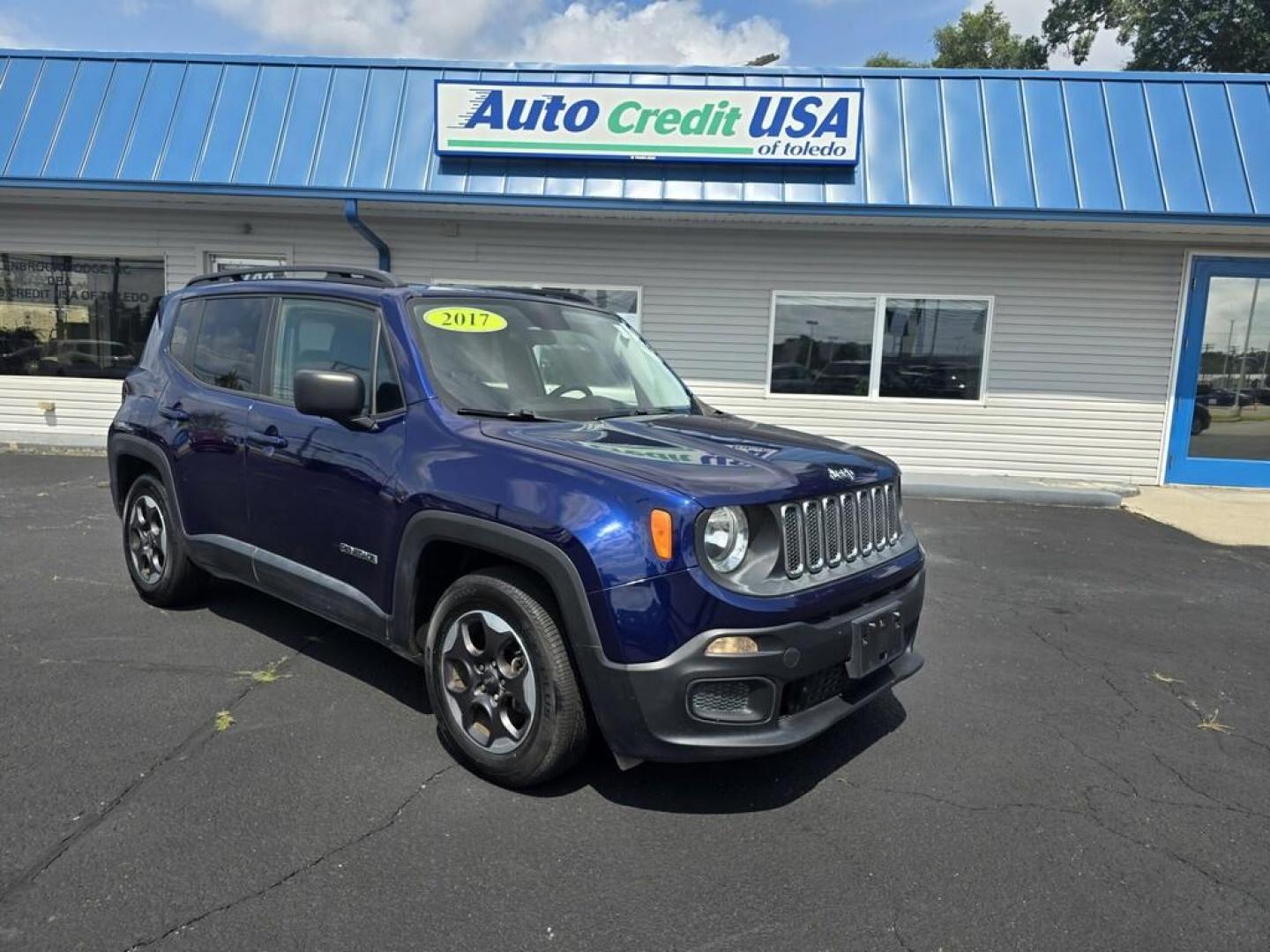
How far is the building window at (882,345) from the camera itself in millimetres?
10320

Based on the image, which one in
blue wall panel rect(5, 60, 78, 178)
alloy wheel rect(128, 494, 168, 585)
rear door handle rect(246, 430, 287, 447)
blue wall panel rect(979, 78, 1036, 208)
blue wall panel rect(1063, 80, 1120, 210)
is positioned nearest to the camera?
rear door handle rect(246, 430, 287, 447)

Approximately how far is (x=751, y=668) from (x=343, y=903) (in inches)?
54.8

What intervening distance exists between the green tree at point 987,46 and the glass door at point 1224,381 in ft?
79.2

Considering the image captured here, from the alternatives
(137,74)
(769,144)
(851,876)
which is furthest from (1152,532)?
(137,74)

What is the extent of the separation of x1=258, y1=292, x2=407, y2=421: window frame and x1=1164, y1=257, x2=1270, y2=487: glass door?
33.6 feet

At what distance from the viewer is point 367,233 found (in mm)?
10141

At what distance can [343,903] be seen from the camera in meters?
2.39

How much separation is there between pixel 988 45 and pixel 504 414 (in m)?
35.3

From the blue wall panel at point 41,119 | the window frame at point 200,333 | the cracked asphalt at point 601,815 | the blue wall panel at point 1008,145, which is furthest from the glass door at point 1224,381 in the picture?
the blue wall panel at point 41,119

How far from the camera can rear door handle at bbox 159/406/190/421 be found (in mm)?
4402

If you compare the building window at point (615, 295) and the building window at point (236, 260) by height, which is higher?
the building window at point (236, 260)

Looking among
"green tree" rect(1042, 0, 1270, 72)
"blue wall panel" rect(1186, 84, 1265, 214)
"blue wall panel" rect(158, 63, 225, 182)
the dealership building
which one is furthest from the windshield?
"green tree" rect(1042, 0, 1270, 72)

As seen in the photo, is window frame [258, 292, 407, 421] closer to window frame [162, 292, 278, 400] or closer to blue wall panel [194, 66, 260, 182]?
window frame [162, 292, 278, 400]

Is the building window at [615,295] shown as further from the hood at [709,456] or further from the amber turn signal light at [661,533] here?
the amber turn signal light at [661,533]
